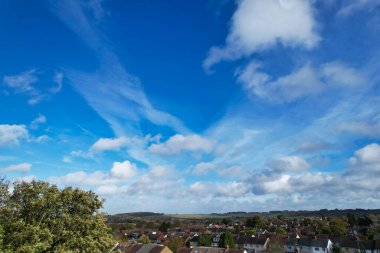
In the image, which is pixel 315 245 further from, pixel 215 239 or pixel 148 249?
pixel 148 249

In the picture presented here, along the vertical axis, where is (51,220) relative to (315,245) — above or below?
above

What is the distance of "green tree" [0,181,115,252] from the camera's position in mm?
29938

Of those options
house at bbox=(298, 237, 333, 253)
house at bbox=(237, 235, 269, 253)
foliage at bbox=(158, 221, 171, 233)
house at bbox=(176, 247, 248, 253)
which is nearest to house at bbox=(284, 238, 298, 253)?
house at bbox=(298, 237, 333, 253)

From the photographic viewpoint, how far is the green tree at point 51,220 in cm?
2994

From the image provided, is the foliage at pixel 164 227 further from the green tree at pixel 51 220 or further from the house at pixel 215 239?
the green tree at pixel 51 220

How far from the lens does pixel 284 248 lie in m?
113

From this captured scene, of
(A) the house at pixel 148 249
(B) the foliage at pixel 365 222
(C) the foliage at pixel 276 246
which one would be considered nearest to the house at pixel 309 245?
(C) the foliage at pixel 276 246

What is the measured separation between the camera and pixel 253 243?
11500 cm

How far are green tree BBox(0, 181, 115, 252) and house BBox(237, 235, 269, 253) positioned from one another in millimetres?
84152

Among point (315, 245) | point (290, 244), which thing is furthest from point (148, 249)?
point (315, 245)

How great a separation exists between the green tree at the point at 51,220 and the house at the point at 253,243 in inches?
3313

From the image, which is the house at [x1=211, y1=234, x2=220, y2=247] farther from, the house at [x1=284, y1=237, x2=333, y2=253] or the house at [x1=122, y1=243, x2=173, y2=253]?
the house at [x1=122, y1=243, x2=173, y2=253]

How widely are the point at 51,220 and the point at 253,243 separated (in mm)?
92392

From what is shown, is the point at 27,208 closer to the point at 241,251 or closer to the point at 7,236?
the point at 7,236
